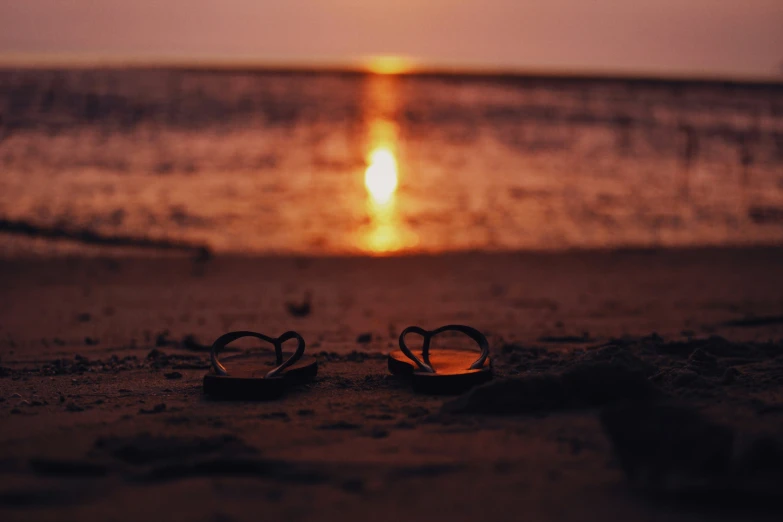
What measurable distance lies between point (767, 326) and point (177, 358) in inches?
A: 146

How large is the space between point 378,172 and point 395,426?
13.9 meters

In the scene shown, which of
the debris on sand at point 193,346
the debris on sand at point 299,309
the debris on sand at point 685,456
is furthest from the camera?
the debris on sand at point 299,309

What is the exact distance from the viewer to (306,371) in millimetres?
3568

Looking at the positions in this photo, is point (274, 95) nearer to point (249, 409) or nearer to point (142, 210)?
point (142, 210)

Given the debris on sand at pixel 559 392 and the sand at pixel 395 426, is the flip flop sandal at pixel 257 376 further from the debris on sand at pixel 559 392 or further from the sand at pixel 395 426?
the debris on sand at pixel 559 392

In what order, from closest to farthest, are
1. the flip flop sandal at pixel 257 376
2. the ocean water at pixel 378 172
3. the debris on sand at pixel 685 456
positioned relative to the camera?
1. the debris on sand at pixel 685 456
2. the flip flop sandal at pixel 257 376
3. the ocean water at pixel 378 172

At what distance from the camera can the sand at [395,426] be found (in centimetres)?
218

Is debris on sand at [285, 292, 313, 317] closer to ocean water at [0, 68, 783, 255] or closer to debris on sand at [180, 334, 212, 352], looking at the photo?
debris on sand at [180, 334, 212, 352]

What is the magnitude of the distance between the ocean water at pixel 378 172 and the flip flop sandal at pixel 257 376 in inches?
275

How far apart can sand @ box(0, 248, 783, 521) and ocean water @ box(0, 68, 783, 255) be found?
18.9 feet

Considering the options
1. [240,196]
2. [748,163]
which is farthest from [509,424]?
[748,163]

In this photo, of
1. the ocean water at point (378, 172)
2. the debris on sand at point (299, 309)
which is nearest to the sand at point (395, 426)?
the debris on sand at point (299, 309)

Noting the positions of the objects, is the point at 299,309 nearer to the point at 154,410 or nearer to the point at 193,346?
the point at 193,346

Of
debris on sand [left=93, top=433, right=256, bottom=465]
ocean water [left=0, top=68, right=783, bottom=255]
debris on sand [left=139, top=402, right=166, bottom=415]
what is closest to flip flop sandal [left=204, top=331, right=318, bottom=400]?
debris on sand [left=139, top=402, right=166, bottom=415]
